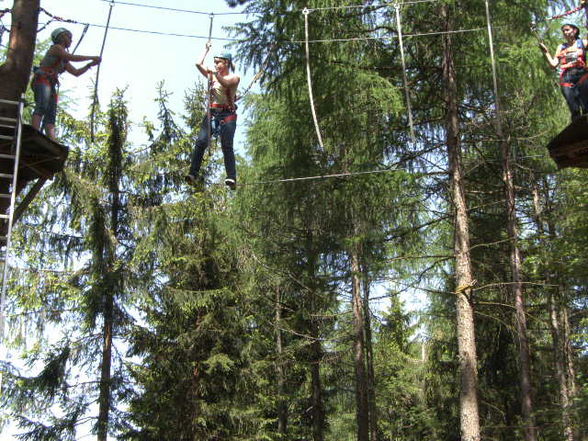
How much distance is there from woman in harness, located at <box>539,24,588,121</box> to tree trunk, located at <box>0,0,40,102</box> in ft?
18.1

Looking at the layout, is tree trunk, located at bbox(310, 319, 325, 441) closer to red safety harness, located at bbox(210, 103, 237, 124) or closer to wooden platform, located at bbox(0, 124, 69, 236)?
red safety harness, located at bbox(210, 103, 237, 124)

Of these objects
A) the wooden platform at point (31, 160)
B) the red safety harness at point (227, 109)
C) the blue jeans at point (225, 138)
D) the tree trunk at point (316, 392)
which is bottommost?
the tree trunk at point (316, 392)

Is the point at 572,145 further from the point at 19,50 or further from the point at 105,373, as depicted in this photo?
the point at 105,373

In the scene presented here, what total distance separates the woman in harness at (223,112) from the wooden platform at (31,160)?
5.13ft

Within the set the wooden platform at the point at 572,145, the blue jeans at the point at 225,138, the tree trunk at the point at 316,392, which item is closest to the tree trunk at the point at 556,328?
the tree trunk at the point at 316,392

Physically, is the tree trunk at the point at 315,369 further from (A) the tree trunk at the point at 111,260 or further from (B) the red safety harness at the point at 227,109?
(B) the red safety harness at the point at 227,109

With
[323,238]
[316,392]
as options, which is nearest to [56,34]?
[323,238]

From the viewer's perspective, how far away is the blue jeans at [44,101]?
729cm

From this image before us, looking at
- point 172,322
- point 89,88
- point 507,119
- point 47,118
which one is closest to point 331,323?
point 172,322

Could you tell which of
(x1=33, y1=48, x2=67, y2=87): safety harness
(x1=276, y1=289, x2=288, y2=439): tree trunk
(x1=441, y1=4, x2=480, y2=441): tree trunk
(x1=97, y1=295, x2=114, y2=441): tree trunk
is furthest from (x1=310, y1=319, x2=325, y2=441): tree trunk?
(x1=33, y1=48, x2=67, y2=87): safety harness

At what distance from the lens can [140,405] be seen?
1353 cm

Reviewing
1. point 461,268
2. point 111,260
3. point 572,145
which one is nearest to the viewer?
point 572,145

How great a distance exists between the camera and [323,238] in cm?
1686

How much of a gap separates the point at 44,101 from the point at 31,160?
84 centimetres
